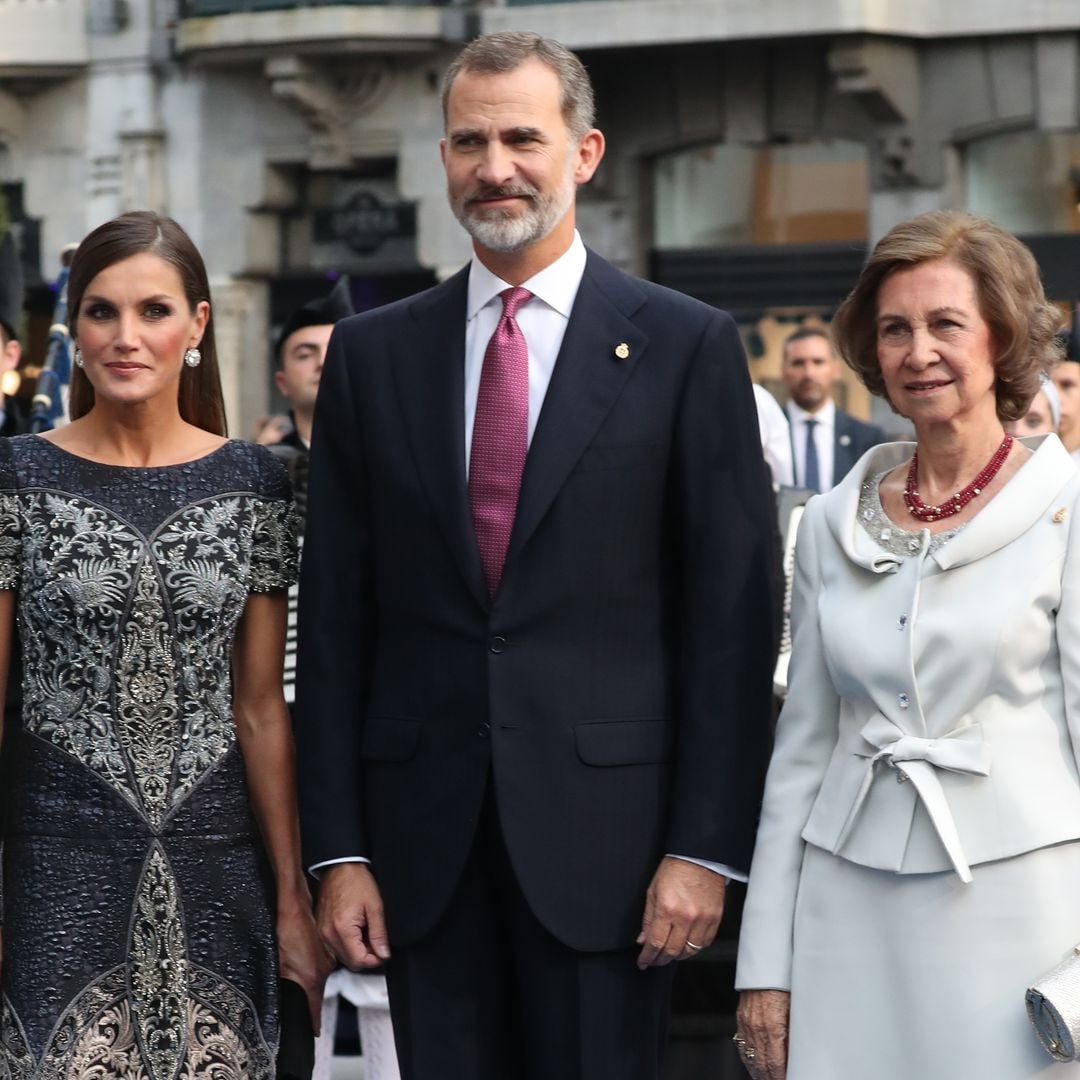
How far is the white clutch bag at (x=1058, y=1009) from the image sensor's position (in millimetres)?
3660

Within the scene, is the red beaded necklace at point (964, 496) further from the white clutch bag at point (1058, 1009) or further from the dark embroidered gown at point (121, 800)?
the dark embroidered gown at point (121, 800)

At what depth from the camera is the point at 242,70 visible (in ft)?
66.3

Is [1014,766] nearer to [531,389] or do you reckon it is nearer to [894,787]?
[894,787]

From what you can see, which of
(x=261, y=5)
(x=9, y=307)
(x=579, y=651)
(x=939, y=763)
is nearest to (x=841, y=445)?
(x=9, y=307)

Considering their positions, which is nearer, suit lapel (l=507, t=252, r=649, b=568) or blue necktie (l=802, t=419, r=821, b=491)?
suit lapel (l=507, t=252, r=649, b=568)

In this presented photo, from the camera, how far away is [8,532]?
4438 mm

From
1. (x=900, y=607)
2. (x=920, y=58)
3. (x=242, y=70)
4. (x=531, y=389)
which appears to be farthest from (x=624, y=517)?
(x=242, y=70)

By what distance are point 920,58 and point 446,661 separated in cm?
1491

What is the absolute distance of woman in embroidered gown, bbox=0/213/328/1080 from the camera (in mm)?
4398

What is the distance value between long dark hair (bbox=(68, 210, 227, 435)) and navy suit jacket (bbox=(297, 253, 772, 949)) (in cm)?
49

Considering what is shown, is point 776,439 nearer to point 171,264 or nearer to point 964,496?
point 171,264

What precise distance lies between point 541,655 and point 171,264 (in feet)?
3.44

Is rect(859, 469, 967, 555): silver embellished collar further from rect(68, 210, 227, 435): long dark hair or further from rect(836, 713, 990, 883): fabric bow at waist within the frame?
rect(68, 210, 227, 435): long dark hair

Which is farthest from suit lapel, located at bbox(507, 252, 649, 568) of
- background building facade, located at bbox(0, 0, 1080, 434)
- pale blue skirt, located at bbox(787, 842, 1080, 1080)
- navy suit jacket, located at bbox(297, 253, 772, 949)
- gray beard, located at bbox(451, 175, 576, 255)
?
background building facade, located at bbox(0, 0, 1080, 434)
